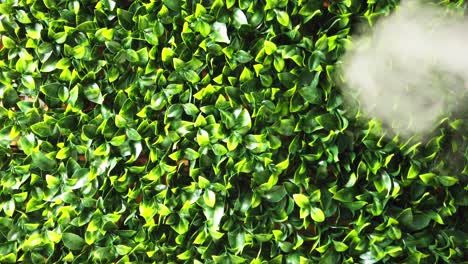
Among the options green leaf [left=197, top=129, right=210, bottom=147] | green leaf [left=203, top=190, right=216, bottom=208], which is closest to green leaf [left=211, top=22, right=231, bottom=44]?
green leaf [left=197, top=129, right=210, bottom=147]

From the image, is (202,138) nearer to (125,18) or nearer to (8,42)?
(125,18)

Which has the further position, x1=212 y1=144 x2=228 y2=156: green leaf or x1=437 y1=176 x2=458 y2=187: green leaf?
x1=212 y1=144 x2=228 y2=156: green leaf

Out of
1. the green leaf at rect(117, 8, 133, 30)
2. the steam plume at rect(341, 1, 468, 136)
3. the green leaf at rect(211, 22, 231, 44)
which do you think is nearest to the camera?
the steam plume at rect(341, 1, 468, 136)

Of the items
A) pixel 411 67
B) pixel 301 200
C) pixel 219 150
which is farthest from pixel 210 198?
pixel 411 67

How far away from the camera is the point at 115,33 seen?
158 centimetres

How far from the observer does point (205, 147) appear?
1492mm

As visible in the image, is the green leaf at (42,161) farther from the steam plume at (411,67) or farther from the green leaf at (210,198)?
the steam plume at (411,67)

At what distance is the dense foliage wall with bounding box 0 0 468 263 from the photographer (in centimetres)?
140

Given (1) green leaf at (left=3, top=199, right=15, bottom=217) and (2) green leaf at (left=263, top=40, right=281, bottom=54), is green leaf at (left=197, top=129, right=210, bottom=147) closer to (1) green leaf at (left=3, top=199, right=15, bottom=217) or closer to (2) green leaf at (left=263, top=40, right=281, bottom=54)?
(2) green leaf at (left=263, top=40, right=281, bottom=54)

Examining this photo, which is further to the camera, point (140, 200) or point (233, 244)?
point (140, 200)

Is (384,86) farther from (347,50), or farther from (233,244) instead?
(233,244)

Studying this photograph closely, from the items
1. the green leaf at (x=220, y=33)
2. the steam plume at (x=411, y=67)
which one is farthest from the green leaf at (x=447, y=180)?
the green leaf at (x=220, y=33)

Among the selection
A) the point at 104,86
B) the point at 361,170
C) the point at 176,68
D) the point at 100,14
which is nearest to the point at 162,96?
the point at 176,68

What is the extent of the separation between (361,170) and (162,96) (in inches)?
24.2
